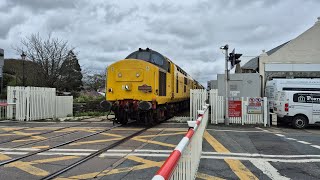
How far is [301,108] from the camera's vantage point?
1666 cm

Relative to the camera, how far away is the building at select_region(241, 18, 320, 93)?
27.4 metres

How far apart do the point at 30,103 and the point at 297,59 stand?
20929mm

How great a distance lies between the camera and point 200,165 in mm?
7637

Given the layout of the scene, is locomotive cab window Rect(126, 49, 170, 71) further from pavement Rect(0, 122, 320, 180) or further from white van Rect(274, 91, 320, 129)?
white van Rect(274, 91, 320, 129)

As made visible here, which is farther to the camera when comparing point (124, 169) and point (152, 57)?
point (152, 57)

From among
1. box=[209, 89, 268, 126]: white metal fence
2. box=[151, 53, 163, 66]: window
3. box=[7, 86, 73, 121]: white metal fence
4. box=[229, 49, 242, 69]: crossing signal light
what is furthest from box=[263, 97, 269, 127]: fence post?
box=[7, 86, 73, 121]: white metal fence

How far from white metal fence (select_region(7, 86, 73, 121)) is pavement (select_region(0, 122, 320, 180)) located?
5764mm

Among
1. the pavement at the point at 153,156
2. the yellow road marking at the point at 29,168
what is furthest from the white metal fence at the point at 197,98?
the yellow road marking at the point at 29,168

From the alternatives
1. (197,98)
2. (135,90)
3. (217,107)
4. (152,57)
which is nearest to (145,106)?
(135,90)

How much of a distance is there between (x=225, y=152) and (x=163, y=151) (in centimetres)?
172

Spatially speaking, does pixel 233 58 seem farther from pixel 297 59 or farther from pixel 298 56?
Answer: pixel 298 56

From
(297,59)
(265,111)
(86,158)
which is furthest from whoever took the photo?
(297,59)

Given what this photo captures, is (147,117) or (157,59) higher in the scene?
(157,59)

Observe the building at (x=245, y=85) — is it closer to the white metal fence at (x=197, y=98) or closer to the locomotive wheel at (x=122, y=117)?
the white metal fence at (x=197, y=98)
